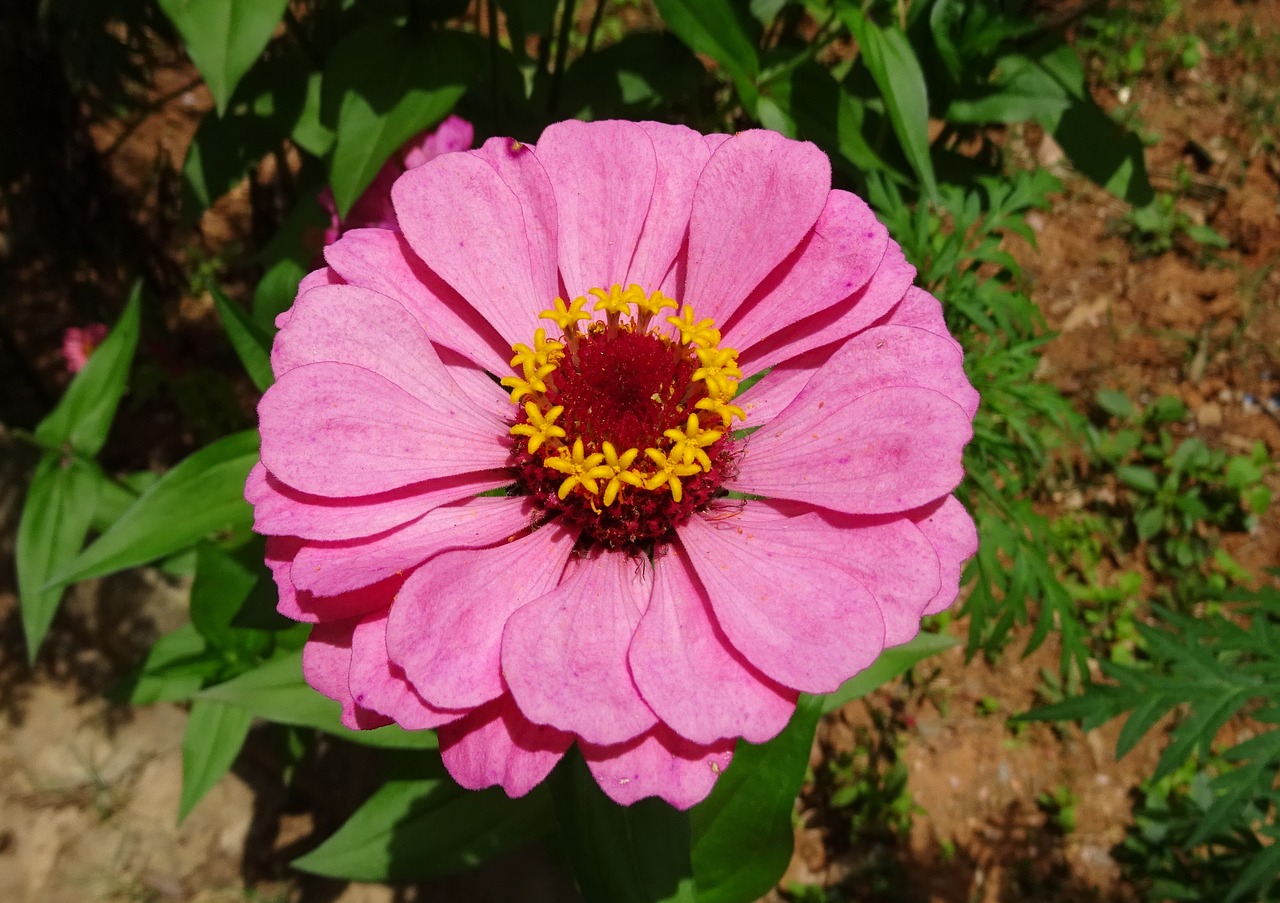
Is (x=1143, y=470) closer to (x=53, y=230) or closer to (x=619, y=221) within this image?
(x=619, y=221)

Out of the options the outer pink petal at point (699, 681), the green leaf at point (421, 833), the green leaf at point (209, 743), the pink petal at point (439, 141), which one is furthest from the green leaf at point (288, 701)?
the pink petal at point (439, 141)

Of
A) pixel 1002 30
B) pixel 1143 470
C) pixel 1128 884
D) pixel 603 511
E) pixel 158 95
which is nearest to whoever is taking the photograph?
pixel 603 511

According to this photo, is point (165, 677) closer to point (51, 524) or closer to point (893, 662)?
point (51, 524)

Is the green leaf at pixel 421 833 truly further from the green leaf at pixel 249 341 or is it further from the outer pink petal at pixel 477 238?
the outer pink petal at pixel 477 238

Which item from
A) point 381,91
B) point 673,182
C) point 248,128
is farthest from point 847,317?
point 248,128

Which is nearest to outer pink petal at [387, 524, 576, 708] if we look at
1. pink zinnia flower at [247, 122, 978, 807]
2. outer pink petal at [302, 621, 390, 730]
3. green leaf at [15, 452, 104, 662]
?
pink zinnia flower at [247, 122, 978, 807]

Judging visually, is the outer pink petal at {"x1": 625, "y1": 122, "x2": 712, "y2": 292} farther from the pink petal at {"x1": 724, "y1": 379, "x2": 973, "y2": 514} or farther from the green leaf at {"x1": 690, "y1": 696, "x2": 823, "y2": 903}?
the green leaf at {"x1": 690, "y1": 696, "x2": 823, "y2": 903}

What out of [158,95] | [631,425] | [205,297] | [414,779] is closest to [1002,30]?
[631,425]
